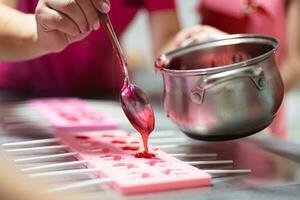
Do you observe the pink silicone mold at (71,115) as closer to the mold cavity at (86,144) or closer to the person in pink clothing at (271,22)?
the mold cavity at (86,144)

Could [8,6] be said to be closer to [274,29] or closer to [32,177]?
[32,177]

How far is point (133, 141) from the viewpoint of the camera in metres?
0.81

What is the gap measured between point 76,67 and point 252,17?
0.43m

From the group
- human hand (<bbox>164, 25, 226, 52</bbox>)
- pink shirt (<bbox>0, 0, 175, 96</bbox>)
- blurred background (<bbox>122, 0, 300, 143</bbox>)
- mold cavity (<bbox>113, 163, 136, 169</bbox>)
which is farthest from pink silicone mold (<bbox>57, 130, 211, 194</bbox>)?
blurred background (<bbox>122, 0, 300, 143</bbox>)

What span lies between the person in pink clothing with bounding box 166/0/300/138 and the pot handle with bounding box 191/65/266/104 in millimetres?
513

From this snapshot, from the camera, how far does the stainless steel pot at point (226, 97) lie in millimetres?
688

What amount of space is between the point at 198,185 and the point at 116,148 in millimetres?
182

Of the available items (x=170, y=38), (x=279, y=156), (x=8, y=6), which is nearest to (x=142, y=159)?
(x=279, y=156)

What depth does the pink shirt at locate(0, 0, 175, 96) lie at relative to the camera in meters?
1.28

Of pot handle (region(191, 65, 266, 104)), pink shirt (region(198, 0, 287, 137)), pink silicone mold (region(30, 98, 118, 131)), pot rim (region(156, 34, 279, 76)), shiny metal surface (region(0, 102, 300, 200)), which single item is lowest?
shiny metal surface (region(0, 102, 300, 200))

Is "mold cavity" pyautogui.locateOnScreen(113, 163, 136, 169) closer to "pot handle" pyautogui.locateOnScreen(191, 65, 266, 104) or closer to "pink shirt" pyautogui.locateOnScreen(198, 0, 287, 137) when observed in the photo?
"pot handle" pyautogui.locateOnScreen(191, 65, 266, 104)

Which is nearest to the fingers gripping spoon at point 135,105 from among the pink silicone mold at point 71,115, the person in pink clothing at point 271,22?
the pink silicone mold at point 71,115

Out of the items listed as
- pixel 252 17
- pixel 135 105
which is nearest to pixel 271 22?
pixel 252 17

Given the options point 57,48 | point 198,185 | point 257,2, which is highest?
point 257,2
